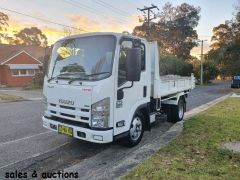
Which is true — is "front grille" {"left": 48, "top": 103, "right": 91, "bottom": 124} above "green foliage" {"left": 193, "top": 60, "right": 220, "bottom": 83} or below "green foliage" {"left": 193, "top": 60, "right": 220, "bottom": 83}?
below

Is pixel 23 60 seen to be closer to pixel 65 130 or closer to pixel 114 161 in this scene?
pixel 65 130

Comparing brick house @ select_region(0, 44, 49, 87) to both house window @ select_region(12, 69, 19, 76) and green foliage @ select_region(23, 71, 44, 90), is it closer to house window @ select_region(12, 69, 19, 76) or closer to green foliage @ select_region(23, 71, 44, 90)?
house window @ select_region(12, 69, 19, 76)

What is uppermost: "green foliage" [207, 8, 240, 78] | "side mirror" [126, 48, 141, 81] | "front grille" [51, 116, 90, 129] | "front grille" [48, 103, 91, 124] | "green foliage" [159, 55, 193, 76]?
"green foliage" [207, 8, 240, 78]

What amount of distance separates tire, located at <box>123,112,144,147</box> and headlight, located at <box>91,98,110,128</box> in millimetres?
1092

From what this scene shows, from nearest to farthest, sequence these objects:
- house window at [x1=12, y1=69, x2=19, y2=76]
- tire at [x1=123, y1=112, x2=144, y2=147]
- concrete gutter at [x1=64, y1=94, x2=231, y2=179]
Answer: concrete gutter at [x1=64, y1=94, x2=231, y2=179]
tire at [x1=123, y1=112, x2=144, y2=147]
house window at [x1=12, y1=69, x2=19, y2=76]

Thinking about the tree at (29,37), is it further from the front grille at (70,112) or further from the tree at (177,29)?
the front grille at (70,112)

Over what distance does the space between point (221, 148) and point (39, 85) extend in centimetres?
2690

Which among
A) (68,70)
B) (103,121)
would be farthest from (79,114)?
(68,70)

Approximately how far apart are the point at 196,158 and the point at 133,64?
7.80 feet

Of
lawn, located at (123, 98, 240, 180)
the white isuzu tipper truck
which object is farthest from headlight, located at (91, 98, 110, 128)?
lawn, located at (123, 98, 240, 180)

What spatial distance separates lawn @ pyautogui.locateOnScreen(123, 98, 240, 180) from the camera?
503 centimetres

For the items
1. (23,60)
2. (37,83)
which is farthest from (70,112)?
(23,60)

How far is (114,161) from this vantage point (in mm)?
5996

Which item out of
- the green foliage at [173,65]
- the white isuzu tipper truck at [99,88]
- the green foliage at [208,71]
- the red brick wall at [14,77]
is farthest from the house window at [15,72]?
the green foliage at [208,71]
